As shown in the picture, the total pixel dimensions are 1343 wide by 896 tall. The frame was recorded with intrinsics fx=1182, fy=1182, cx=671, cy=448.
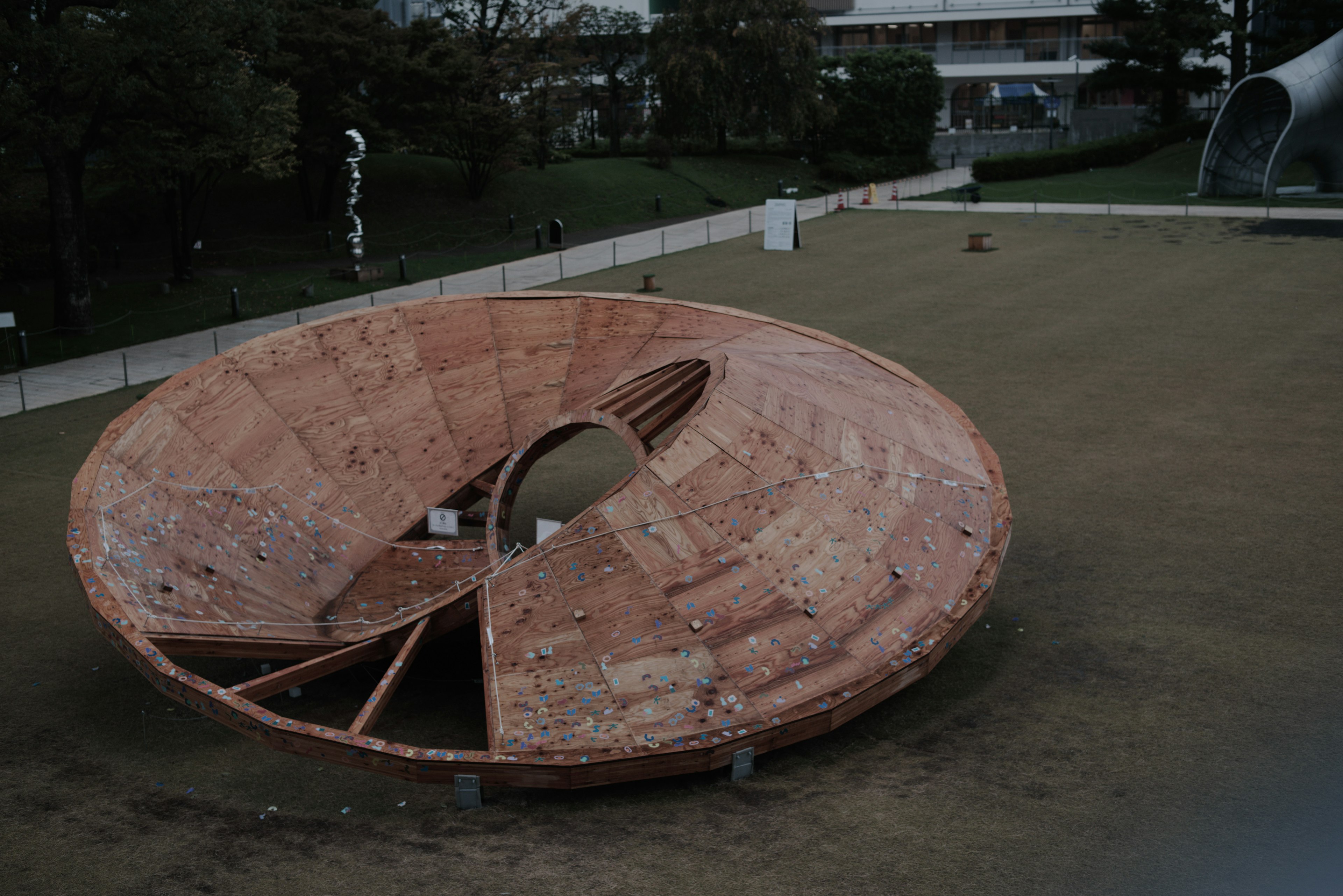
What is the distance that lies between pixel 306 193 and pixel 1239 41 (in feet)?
137

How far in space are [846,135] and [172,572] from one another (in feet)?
183

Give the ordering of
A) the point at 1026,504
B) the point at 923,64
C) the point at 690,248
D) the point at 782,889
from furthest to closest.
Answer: the point at 923,64
the point at 690,248
the point at 1026,504
the point at 782,889

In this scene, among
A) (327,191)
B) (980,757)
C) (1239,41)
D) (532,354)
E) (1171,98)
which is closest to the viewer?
(980,757)

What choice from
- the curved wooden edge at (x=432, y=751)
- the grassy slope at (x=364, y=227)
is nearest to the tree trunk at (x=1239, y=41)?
the grassy slope at (x=364, y=227)

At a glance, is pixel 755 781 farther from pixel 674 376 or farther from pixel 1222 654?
pixel 1222 654

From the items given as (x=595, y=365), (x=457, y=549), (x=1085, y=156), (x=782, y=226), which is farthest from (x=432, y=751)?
(x=1085, y=156)

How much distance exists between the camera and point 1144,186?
168 ft

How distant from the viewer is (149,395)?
13.0m

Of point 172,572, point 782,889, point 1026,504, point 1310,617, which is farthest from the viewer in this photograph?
point 1026,504

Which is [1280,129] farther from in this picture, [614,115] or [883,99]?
[614,115]

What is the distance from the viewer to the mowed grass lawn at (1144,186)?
148ft

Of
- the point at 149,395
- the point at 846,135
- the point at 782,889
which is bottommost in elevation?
the point at 782,889

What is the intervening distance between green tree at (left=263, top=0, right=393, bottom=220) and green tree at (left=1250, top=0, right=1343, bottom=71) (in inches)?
1444

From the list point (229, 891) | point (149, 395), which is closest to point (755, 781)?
point (229, 891)
